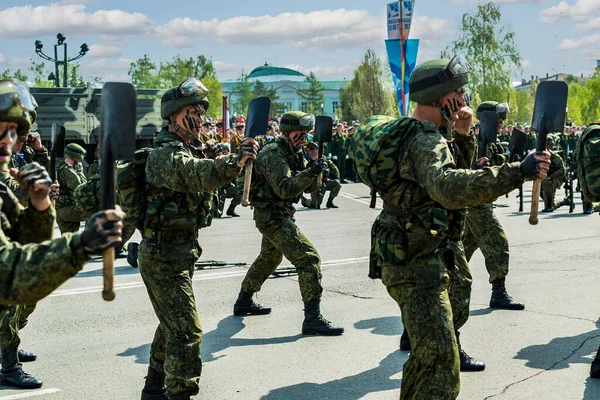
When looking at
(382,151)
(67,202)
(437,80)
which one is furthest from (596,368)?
(67,202)

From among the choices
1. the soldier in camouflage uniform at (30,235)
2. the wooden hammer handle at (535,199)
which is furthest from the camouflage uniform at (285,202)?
the soldier in camouflage uniform at (30,235)

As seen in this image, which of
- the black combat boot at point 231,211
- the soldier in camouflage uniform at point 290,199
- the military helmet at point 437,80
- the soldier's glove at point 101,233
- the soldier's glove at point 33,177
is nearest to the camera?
the soldier's glove at point 101,233

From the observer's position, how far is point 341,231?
14617 mm

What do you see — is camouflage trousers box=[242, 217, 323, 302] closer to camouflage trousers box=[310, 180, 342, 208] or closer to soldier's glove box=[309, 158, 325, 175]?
soldier's glove box=[309, 158, 325, 175]

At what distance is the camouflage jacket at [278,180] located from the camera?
291 inches

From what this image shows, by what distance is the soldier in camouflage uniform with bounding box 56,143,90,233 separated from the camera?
35.6 ft

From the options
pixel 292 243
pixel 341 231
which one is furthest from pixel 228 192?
pixel 292 243

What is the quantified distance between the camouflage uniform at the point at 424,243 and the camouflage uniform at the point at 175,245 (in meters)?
1.07

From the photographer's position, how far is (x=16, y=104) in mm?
3477

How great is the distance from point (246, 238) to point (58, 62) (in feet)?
59.7

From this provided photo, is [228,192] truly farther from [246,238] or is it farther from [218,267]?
[218,267]

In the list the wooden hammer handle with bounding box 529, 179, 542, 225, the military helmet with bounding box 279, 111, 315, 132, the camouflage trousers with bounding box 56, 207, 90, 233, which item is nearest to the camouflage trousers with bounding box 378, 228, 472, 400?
the wooden hammer handle with bounding box 529, 179, 542, 225

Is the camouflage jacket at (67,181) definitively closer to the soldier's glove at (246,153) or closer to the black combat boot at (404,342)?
the black combat boot at (404,342)

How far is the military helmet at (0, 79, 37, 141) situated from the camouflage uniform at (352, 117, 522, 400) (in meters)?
1.77
